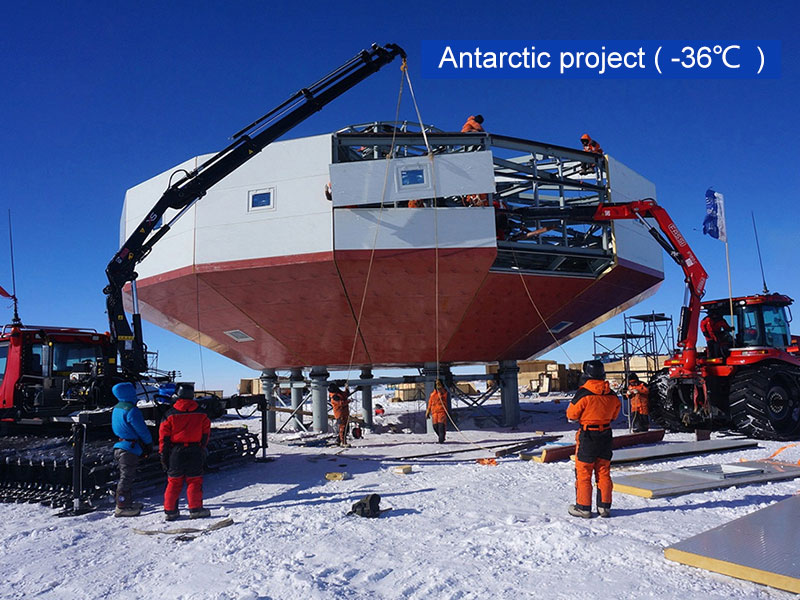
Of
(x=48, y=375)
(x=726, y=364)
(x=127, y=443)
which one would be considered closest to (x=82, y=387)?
(x=48, y=375)

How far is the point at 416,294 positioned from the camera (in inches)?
480

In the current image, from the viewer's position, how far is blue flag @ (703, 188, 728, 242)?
12.0 m

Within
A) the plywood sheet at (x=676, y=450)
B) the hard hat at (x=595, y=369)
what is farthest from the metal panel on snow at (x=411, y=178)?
the hard hat at (x=595, y=369)

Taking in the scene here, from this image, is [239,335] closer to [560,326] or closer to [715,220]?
[560,326]

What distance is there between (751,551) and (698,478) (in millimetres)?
3079

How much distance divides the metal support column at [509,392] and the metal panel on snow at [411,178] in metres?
6.88

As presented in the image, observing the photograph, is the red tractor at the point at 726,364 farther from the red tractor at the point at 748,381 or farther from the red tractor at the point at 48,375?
the red tractor at the point at 48,375

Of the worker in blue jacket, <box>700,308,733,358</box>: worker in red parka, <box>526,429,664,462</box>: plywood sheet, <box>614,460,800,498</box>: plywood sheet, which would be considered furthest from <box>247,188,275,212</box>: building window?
<box>700,308,733,358</box>: worker in red parka

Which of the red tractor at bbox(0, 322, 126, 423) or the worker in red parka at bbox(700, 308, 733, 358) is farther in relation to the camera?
the worker in red parka at bbox(700, 308, 733, 358)

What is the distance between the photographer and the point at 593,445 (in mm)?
5629

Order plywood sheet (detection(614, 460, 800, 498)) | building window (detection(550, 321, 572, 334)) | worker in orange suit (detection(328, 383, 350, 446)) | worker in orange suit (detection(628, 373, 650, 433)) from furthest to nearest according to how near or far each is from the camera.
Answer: building window (detection(550, 321, 572, 334)), worker in orange suit (detection(628, 373, 650, 433)), worker in orange suit (detection(328, 383, 350, 446)), plywood sheet (detection(614, 460, 800, 498))

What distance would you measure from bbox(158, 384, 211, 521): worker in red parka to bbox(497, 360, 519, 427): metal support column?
11.1 metres

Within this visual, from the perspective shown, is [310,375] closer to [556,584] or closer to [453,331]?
[453,331]

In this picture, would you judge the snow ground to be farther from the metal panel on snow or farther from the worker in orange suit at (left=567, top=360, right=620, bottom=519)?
the metal panel on snow
